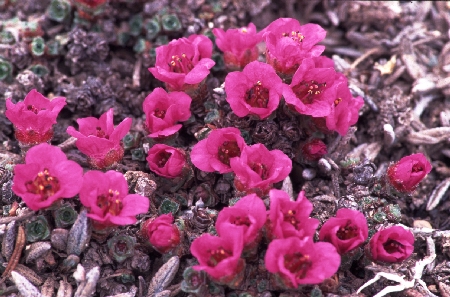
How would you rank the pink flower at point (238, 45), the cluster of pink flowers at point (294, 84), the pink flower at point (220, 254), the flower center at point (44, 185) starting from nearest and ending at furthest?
the pink flower at point (220, 254) → the flower center at point (44, 185) → the cluster of pink flowers at point (294, 84) → the pink flower at point (238, 45)

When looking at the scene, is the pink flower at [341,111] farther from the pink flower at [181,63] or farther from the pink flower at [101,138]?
the pink flower at [101,138]

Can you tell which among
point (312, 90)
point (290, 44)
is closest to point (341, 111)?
point (312, 90)

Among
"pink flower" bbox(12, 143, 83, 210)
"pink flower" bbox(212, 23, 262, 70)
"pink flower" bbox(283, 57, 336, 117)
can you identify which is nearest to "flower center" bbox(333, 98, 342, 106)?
"pink flower" bbox(283, 57, 336, 117)

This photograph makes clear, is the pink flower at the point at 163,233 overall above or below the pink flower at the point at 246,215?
below

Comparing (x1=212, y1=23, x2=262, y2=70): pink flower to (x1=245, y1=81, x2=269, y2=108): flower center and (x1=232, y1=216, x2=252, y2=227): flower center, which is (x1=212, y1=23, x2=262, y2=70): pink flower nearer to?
(x1=245, y1=81, x2=269, y2=108): flower center

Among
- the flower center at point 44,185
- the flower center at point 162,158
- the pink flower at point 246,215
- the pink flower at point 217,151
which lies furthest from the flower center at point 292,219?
the flower center at point 44,185

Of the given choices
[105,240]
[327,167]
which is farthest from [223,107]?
[105,240]
